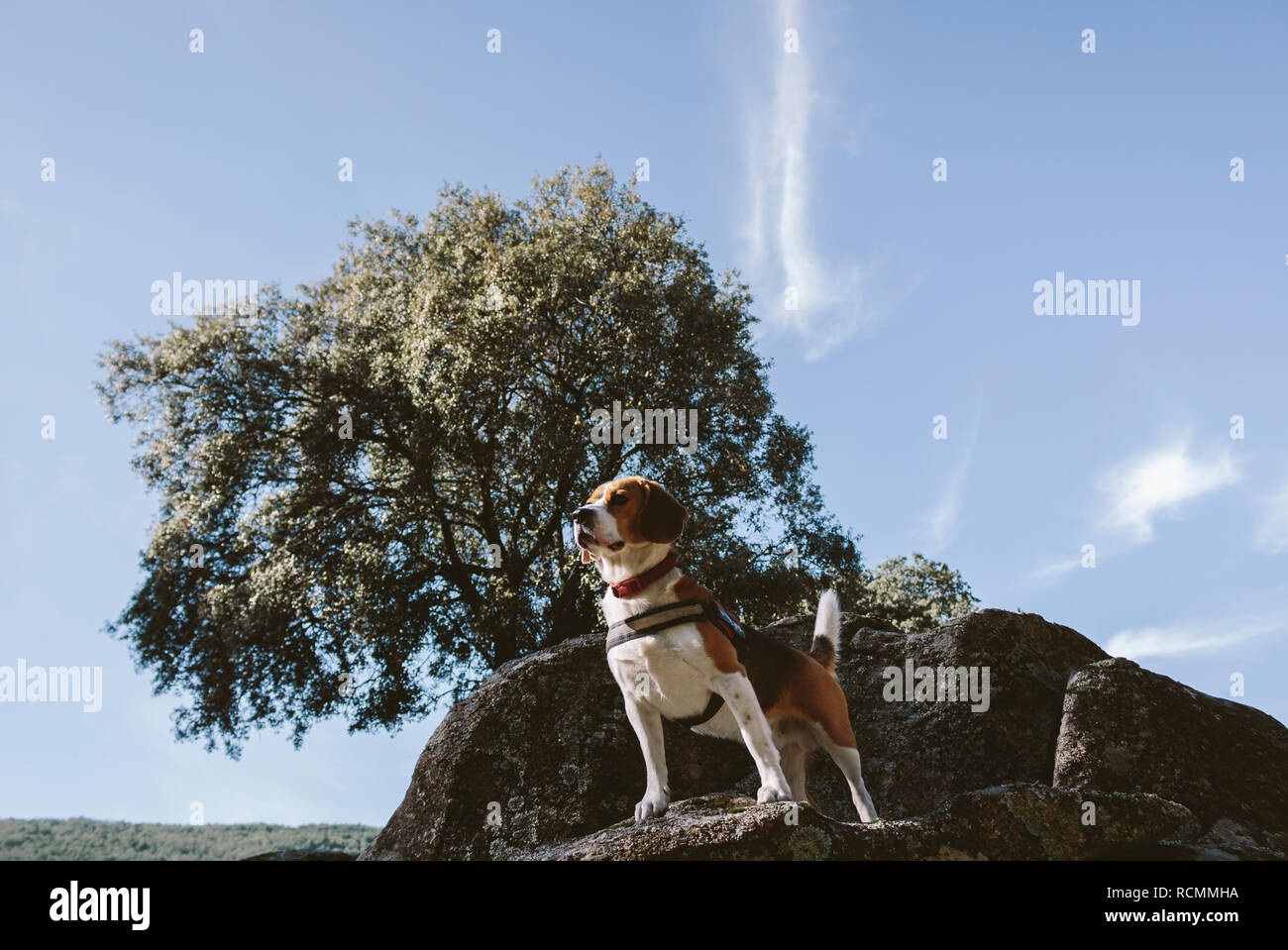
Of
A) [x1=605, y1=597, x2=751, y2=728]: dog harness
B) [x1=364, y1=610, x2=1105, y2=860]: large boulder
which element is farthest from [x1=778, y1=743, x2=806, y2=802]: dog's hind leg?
[x1=364, y1=610, x2=1105, y2=860]: large boulder

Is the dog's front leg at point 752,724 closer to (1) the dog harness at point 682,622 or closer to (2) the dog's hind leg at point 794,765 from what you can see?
(1) the dog harness at point 682,622

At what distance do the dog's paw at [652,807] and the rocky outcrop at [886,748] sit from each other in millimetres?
2036

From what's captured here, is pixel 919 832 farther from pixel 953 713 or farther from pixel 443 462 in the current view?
pixel 443 462

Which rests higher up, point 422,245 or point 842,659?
point 422,245

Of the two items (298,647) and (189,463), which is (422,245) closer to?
(189,463)

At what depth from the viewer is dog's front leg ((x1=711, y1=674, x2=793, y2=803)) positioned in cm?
527

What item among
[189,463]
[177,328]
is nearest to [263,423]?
[189,463]

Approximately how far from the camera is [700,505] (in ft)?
63.3

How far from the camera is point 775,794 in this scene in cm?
512
